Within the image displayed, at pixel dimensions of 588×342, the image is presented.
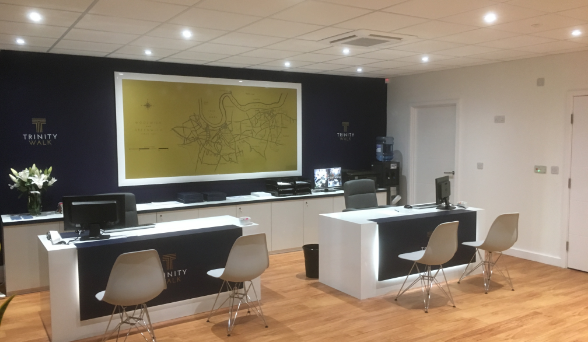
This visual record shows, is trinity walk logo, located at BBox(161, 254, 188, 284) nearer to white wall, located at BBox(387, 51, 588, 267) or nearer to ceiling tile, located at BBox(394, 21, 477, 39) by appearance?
ceiling tile, located at BBox(394, 21, 477, 39)

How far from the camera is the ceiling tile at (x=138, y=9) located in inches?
149

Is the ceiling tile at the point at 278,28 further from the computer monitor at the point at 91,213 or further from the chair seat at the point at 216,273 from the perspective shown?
the chair seat at the point at 216,273

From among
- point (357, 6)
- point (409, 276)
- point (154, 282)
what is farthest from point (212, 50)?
point (409, 276)

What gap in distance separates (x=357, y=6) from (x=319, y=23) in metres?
0.64

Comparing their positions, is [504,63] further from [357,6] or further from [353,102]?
[357,6]

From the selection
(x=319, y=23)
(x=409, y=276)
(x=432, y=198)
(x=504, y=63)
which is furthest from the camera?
(x=432, y=198)

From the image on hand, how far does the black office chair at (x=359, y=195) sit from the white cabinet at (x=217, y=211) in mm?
1567

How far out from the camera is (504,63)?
6977mm

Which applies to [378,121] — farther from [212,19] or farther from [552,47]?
[212,19]

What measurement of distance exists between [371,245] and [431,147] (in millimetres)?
3601

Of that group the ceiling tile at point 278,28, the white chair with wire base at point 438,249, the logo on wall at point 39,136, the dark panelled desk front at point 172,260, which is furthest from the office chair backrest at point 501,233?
the logo on wall at point 39,136

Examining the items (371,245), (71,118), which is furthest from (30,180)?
(371,245)

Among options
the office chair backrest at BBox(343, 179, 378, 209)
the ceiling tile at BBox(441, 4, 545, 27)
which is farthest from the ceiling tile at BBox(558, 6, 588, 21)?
the office chair backrest at BBox(343, 179, 378, 209)

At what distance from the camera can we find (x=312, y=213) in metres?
7.54
